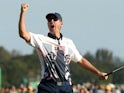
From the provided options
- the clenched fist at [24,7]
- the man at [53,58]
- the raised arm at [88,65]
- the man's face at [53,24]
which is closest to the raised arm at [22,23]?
the clenched fist at [24,7]

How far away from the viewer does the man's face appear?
11.1 m

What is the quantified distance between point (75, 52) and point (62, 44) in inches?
12.7

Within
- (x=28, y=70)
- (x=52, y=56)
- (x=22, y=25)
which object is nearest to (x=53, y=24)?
(x=52, y=56)

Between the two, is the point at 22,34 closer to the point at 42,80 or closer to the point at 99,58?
the point at 42,80

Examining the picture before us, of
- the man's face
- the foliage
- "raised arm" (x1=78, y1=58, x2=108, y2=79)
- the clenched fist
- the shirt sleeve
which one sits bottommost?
the foliage

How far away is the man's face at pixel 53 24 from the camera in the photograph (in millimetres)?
11094

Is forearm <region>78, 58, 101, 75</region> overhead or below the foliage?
overhead

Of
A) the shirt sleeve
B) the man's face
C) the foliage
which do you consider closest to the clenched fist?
the man's face

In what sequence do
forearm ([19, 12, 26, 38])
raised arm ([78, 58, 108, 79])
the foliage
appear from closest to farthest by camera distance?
forearm ([19, 12, 26, 38]) < raised arm ([78, 58, 108, 79]) < the foliage

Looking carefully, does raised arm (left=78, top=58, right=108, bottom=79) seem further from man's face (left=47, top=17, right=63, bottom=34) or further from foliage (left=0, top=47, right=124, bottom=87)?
foliage (left=0, top=47, right=124, bottom=87)

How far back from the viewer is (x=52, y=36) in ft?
36.7

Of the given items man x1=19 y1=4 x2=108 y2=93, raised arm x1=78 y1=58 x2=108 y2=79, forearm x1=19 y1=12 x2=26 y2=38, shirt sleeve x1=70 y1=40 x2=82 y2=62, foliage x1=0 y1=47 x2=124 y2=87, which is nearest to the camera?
forearm x1=19 y1=12 x2=26 y2=38

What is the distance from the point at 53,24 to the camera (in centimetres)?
1109

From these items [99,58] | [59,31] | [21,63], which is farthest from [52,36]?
[99,58]
